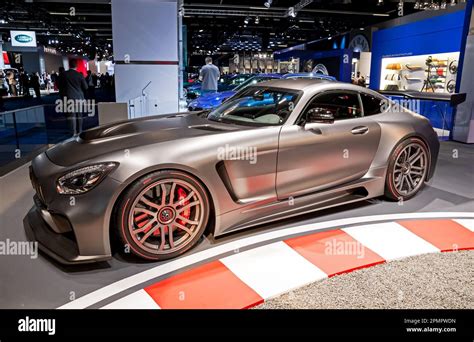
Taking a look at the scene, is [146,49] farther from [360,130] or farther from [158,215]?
[158,215]

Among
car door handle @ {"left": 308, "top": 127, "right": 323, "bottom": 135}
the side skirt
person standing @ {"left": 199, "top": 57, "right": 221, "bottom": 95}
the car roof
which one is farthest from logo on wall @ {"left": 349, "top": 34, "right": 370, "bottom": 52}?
car door handle @ {"left": 308, "top": 127, "right": 323, "bottom": 135}

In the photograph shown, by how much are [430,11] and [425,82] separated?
227 cm

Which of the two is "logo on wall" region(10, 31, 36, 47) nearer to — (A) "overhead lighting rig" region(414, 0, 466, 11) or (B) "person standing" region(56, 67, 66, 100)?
(B) "person standing" region(56, 67, 66, 100)

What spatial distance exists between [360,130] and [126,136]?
2.05 m

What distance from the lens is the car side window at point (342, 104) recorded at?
3.39m

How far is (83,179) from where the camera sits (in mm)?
2326

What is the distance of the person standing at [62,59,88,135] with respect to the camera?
6.79 m

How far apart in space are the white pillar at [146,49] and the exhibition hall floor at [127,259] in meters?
3.62

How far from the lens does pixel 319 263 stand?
2.59 meters

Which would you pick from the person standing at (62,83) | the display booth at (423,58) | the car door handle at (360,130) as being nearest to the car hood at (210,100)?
the person standing at (62,83)

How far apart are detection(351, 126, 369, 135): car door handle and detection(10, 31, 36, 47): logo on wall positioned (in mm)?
25717

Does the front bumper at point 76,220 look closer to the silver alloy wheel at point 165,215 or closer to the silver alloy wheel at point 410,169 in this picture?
the silver alloy wheel at point 165,215

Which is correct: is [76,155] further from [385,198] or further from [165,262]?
[385,198]
